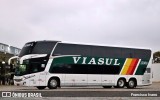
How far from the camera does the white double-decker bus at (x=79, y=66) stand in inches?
1193

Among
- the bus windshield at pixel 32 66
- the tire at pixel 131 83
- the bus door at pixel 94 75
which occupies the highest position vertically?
the bus windshield at pixel 32 66

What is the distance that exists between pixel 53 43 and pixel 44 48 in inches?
31.6

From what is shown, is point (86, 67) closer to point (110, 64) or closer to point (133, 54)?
point (110, 64)

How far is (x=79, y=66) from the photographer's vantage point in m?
32.2

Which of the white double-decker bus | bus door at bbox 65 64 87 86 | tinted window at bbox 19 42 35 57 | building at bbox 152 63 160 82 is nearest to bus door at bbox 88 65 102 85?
the white double-decker bus

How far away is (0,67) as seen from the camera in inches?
1743

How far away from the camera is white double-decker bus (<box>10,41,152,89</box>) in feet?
99.4

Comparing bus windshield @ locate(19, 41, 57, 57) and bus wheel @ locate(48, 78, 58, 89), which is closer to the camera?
bus windshield @ locate(19, 41, 57, 57)

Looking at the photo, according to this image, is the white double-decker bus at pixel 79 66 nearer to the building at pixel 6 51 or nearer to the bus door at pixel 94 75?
the bus door at pixel 94 75

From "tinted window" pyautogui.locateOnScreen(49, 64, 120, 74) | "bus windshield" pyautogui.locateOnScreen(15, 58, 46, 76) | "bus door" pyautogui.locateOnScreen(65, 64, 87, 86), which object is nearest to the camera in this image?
"bus windshield" pyautogui.locateOnScreen(15, 58, 46, 76)

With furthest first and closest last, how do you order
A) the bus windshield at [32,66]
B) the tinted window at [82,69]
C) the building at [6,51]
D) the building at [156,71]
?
the building at [156,71] < the building at [6,51] < the tinted window at [82,69] < the bus windshield at [32,66]

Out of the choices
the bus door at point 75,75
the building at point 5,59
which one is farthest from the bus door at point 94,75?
the building at point 5,59

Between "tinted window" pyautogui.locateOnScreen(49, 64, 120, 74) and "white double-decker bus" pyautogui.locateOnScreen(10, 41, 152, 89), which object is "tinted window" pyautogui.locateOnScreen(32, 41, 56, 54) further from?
"tinted window" pyautogui.locateOnScreen(49, 64, 120, 74)

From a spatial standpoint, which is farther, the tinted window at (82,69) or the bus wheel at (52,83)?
the tinted window at (82,69)
